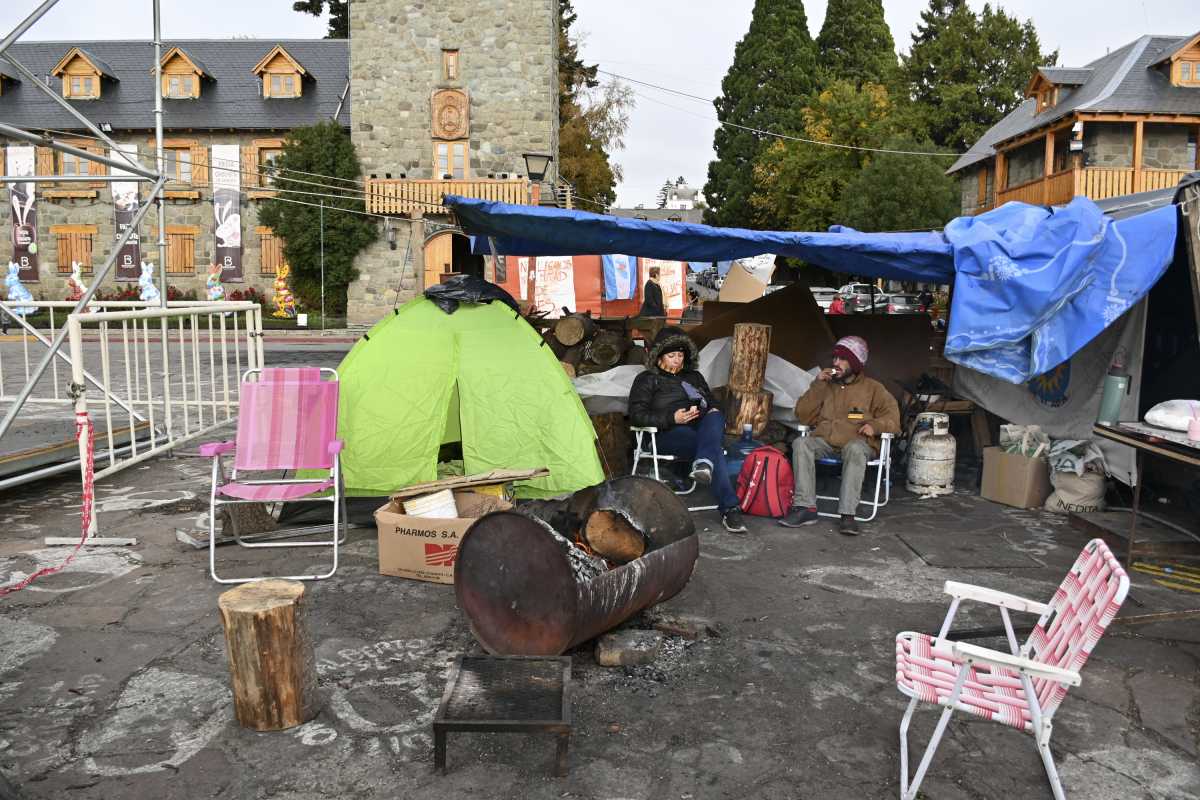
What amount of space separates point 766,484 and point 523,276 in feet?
44.5

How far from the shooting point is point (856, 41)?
39.4 metres

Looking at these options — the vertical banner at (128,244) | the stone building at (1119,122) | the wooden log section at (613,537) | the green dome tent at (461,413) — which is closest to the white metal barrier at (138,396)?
the green dome tent at (461,413)

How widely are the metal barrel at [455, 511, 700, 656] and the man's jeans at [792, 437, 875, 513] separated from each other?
247 cm

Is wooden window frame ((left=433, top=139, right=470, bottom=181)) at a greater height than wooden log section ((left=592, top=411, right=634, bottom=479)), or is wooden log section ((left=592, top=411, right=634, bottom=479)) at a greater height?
wooden window frame ((left=433, top=139, right=470, bottom=181))

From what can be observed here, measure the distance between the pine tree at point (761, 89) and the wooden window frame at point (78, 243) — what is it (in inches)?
957

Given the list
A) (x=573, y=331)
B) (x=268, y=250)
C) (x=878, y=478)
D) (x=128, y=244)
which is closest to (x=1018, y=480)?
(x=878, y=478)

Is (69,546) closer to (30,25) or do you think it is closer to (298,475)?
(298,475)

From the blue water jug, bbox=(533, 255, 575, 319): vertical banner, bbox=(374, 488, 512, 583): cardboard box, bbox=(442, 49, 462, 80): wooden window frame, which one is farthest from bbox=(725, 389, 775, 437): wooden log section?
bbox=(442, 49, 462, 80): wooden window frame

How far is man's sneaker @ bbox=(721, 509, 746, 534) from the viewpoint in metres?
5.96

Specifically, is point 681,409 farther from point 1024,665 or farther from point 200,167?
point 200,167

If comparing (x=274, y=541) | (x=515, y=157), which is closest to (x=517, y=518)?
(x=274, y=541)

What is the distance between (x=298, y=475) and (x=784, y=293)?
4793mm

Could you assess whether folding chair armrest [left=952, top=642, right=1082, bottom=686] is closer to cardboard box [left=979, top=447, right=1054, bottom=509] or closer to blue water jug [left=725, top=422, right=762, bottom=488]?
blue water jug [left=725, top=422, right=762, bottom=488]

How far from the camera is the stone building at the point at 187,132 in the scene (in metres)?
28.2
